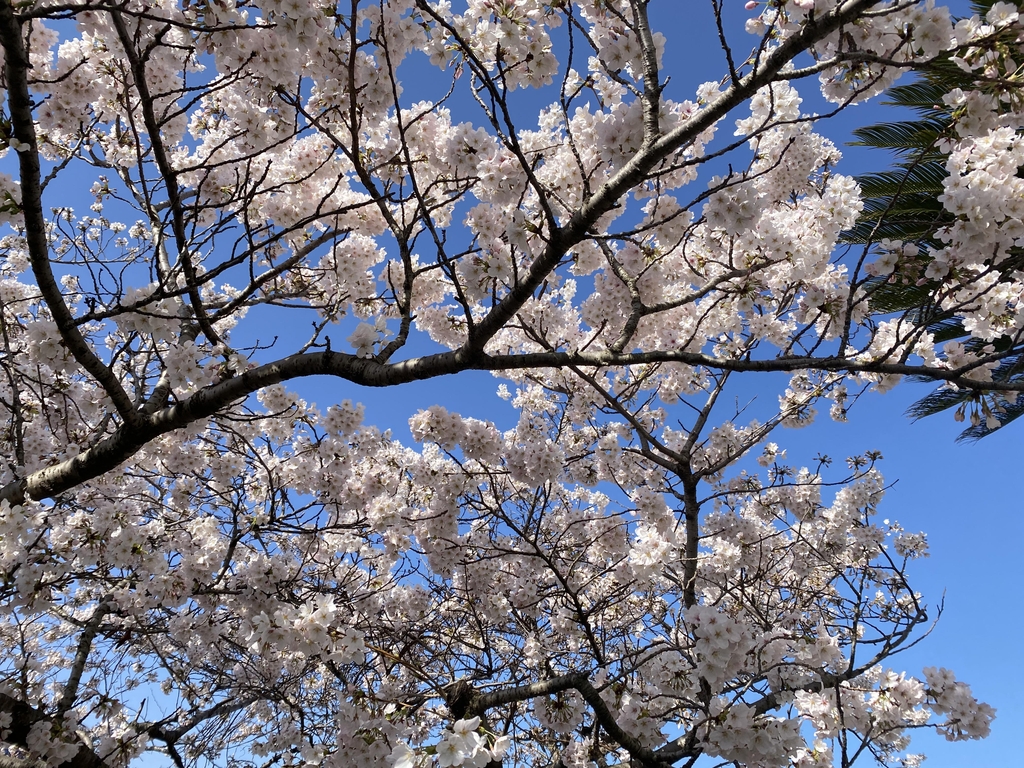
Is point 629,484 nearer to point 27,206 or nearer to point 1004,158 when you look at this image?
point 1004,158

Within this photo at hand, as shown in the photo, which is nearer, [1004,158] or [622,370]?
[1004,158]

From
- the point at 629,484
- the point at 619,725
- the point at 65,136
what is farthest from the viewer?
the point at 629,484

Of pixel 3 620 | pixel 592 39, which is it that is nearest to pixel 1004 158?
pixel 592 39

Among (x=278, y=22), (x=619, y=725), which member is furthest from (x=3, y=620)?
Answer: (x=278, y=22)

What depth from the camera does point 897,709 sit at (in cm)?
372

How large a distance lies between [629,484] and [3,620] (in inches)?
256

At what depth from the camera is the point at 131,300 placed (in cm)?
290

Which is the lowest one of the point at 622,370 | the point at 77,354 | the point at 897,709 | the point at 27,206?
the point at 897,709

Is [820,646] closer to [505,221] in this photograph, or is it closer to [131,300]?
[505,221]

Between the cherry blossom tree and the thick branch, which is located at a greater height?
the cherry blossom tree

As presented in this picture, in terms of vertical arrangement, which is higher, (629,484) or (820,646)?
(629,484)

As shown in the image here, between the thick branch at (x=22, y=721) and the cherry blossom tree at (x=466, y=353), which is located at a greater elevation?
the cherry blossom tree at (x=466, y=353)

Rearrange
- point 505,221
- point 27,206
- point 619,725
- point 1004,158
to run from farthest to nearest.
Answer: point 619,725 < point 505,221 < point 27,206 < point 1004,158

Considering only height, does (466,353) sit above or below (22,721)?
above
